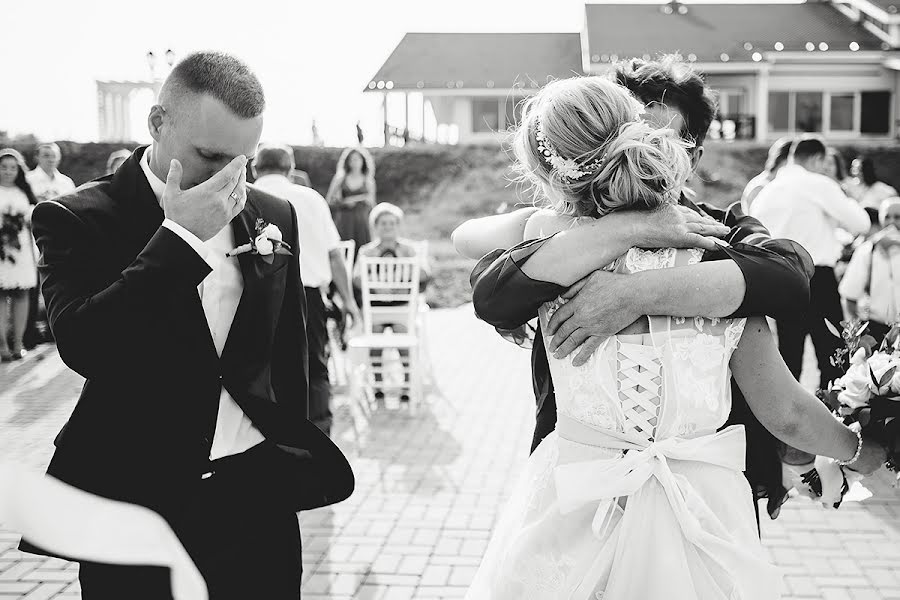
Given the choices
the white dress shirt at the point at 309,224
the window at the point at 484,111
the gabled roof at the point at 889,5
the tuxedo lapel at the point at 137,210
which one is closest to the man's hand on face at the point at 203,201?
the tuxedo lapel at the point at 137,210

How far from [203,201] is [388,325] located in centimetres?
718

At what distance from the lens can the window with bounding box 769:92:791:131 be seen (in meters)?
38.1

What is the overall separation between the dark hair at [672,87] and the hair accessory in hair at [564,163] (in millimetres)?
639

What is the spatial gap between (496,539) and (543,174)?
88cm

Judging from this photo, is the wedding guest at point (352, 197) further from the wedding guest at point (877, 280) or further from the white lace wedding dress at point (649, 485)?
the white lace wedding dress at point (649, 485)

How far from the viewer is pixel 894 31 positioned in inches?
1446

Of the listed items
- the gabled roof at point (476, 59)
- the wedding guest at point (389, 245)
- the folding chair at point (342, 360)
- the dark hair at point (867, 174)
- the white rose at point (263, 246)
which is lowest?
the folding chair at point (342, 360)

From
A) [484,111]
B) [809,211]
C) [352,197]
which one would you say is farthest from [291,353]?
[484,111]

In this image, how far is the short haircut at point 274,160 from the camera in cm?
700

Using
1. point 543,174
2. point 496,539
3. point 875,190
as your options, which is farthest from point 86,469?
point 875,190

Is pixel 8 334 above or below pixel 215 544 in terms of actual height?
below

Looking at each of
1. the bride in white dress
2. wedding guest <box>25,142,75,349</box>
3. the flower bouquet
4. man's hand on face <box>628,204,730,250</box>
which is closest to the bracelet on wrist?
the flower bouquet

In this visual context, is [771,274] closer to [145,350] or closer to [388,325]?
[145,350]

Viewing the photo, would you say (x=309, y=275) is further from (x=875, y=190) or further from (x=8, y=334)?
(x=875, y=190)
